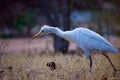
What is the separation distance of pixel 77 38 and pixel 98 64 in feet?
2.33

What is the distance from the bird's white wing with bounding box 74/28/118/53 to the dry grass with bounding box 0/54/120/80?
403 mm

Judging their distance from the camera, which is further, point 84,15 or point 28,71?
point 84,15

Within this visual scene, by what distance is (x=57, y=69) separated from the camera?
923 cm

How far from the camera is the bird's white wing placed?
9.52 metres

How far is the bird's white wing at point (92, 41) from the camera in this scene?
952cm

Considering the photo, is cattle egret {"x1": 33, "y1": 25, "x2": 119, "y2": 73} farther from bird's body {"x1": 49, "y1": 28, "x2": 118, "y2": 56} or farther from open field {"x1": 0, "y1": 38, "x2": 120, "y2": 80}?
open field {"x1": 0, "y1": 38, "x2": 120, "y2": 80}

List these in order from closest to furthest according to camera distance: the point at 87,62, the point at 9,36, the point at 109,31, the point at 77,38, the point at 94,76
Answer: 1. the point at 94,76
2. the point at 77,38
3. the point at 87,62
4. the point at 109,31
5. the point at 9,36

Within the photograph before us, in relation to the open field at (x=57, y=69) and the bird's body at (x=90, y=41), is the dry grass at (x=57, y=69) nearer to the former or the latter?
the open field at (x=57, y=69)

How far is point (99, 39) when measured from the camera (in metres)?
9.62

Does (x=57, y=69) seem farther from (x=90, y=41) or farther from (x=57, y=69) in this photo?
(x=90, y=41)

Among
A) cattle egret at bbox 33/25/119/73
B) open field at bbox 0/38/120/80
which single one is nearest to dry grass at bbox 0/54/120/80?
open field at bbox 0/38/120/80

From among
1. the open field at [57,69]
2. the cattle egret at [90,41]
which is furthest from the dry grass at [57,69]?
the cattle egret at [90,41]

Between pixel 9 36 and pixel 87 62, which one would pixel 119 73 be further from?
pixel 9 36

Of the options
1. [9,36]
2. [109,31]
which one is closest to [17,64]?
[109,31]
